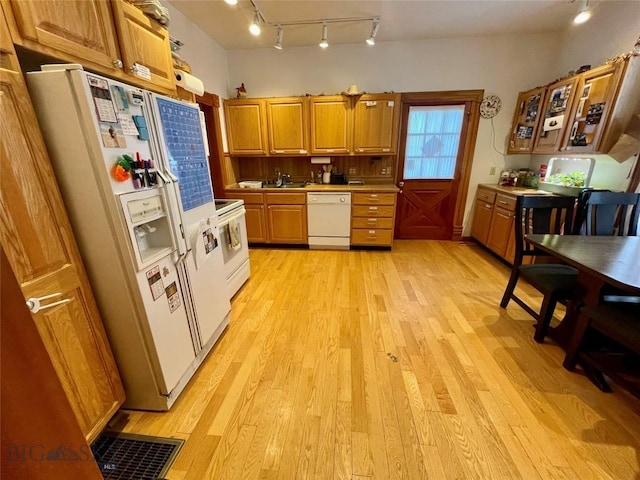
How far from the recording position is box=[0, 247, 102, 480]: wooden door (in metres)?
0.49

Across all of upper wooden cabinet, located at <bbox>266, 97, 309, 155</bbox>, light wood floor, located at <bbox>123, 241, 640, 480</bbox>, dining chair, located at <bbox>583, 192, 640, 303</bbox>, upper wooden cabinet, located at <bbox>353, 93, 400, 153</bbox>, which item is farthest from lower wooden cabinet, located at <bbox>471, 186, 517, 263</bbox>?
upper wooden cabinet, located at <bbox>266, 97, 309, 155</bbox>

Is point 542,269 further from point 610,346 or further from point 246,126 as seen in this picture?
point 246,126

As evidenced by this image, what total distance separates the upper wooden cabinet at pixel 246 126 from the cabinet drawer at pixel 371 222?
1.67 meters

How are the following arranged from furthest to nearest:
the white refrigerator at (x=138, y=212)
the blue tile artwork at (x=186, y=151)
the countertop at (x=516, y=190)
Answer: the countertop at (x=516, y=190) → the blue tile artwork at (x=186, y=151) → the white refrigerator at (x=138, y=212)

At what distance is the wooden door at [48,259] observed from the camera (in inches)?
36.1

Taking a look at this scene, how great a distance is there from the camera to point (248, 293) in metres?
2.75

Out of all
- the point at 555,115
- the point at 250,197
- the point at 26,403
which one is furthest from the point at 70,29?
the point at 555,115

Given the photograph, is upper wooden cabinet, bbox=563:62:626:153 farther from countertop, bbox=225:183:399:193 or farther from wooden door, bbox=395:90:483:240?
countertop, bbox=225:183:399:193

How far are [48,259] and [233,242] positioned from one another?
4.81 feet

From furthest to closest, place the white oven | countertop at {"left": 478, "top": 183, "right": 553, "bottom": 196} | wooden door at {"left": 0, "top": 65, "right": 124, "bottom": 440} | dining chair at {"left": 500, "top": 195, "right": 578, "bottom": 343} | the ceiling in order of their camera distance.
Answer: countertop at {"left": 478, "top": 183, "right": 553, "bottom": 196}
the ceiling
the white oven
dining chair at {"left": 500, "top": 195, "right": 578, "bottom": 343}
wooden door at {"left": 0, "top": 65, "right": 124, "bottom": 440}

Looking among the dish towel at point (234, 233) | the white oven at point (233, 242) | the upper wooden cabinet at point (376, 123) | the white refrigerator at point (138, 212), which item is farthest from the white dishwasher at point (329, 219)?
the white refrigerator at point (138, 212)

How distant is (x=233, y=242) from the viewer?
8.16 ft

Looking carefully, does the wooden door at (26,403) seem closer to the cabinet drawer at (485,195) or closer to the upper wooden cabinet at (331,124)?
the upper wooden cabinet at (331,124)

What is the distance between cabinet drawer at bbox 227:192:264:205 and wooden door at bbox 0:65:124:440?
2.66m
